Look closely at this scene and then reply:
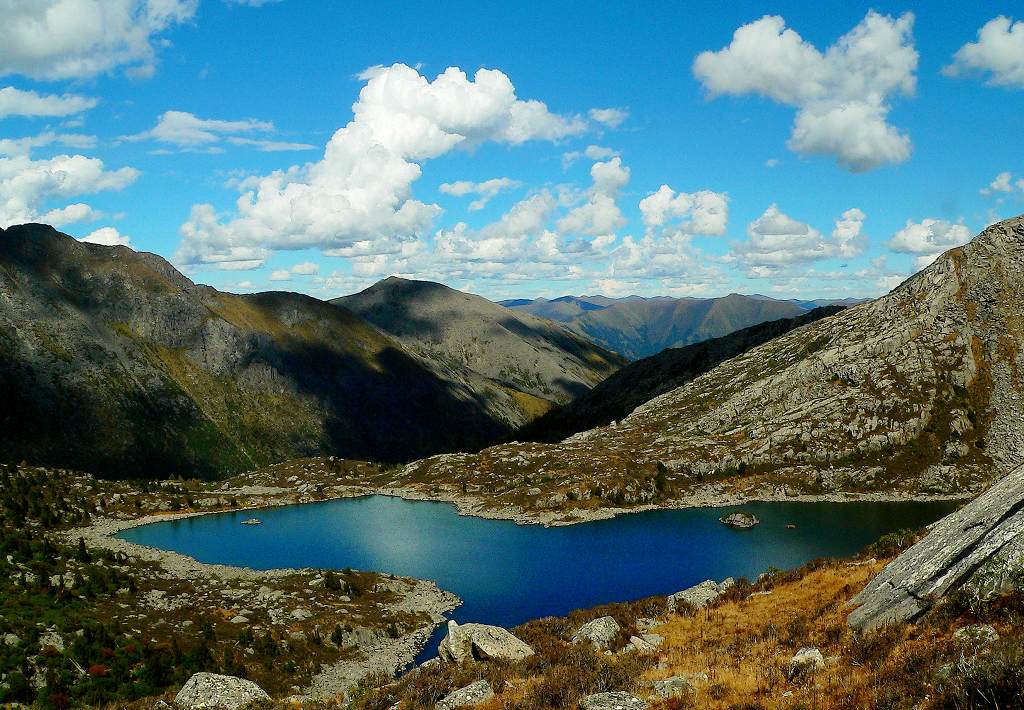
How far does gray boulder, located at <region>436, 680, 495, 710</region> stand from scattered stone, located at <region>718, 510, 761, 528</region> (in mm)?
90707

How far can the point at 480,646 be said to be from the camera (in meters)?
29.7

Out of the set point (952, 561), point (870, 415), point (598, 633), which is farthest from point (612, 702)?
point (870, 415)

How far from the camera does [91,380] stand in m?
193

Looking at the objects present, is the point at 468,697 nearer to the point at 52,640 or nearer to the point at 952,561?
the point at 952,561

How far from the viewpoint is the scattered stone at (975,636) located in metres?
17.9

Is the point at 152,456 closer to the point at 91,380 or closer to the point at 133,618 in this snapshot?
the point at 91,380

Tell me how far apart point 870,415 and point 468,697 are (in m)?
139

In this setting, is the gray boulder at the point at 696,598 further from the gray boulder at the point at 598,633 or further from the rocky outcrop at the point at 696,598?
the gray boulder at the point at 598,633

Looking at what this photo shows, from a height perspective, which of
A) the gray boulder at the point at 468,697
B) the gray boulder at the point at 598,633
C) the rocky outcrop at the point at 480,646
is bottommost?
the gray boulder at the point at 598,633

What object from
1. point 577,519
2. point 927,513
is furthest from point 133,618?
point 927,513

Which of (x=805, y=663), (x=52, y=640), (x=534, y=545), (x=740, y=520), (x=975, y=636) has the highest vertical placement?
(x=975, y=636)

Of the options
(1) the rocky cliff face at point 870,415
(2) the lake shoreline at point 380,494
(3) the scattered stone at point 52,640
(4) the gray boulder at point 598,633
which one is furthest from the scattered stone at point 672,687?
(1) the rocky cliff face at point 870,415

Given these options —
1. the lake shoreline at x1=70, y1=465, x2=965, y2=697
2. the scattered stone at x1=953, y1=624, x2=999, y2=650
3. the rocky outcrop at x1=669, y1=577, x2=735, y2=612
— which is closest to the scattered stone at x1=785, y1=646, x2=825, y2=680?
the scattered stone at x1=953, y1=624, x2=999, y2=650

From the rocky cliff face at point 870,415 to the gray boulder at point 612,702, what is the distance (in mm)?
106886
